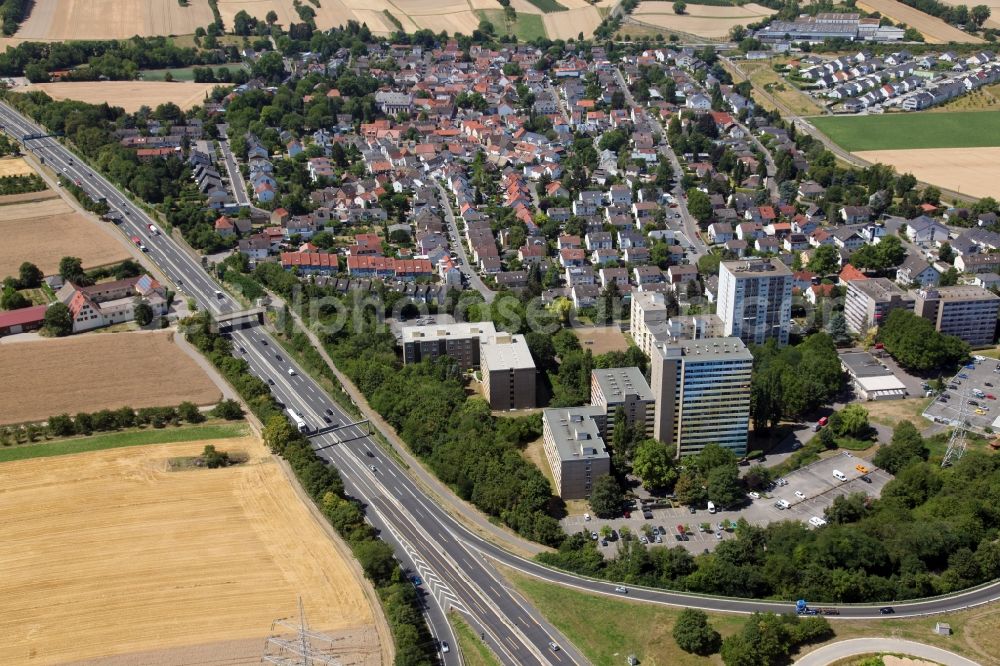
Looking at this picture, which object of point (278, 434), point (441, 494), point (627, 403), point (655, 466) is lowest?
point (441, 494)

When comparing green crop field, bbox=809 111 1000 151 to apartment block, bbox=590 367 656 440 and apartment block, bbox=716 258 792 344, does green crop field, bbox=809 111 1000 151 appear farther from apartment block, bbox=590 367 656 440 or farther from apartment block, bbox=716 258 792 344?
apartment block, bbox=590 367 656 440

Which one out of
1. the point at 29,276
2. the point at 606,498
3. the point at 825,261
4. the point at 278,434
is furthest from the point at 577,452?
the point at 29,276

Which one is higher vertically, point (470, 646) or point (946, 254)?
point (946, 254)

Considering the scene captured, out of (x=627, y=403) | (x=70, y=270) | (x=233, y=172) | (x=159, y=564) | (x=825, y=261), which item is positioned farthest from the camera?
(x=233, y=172)

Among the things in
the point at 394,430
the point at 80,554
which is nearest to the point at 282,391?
the point at 394,430

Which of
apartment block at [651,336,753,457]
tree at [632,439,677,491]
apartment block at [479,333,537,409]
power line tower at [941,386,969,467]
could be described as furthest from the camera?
apartment block at [479,333,537,409]

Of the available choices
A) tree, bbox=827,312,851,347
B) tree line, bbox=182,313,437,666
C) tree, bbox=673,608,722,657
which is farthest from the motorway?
tree, bbox=827,312,851,347

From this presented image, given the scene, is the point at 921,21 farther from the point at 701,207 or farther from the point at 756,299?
the point at 756,299
